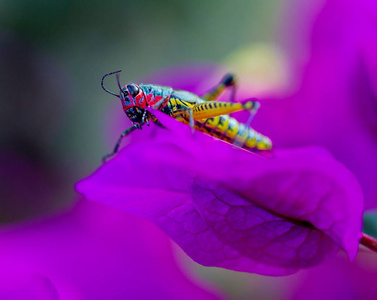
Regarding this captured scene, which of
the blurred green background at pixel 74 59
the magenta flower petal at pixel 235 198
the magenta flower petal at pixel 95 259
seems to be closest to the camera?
the magenta flower petal at pixel 235 198

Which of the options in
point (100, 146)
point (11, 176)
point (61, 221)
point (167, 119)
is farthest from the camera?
point (100, 146)

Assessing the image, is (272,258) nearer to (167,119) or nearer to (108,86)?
(167,119)

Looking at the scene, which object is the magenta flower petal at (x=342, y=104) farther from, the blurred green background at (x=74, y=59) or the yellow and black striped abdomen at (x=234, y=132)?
the blurred green background at (x=74, y=59)

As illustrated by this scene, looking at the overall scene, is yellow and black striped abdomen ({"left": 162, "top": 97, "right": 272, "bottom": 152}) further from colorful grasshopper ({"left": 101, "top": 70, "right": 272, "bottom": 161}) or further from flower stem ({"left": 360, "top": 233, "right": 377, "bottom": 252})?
flower stem ({"left": 360, "top": 233, "right": 377, "bottom": 252})

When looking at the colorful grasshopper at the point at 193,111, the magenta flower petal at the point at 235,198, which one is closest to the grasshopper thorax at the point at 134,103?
the colorful grasshopper at the point at 193,111

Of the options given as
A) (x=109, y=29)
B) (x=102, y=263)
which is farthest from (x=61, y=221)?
(x=109, y=29)

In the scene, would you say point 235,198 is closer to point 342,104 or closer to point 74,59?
point 342,104
